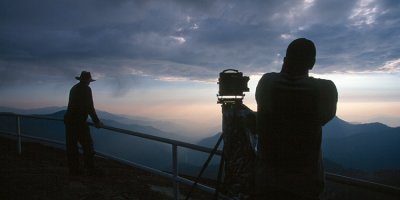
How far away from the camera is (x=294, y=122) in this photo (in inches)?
100.0

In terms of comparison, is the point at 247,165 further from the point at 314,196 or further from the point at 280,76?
the point at 280,76

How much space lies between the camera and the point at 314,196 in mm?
2650

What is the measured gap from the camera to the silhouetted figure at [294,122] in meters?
2.50

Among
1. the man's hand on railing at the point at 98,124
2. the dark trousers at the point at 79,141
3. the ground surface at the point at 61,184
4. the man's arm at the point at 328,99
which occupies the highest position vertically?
the man's arm at the point at 328,99

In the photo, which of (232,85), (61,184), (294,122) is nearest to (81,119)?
(61,184)

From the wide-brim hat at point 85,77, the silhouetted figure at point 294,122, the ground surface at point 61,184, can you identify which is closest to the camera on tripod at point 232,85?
the silhouetted figure at point 294,122

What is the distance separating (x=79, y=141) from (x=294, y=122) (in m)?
6.96

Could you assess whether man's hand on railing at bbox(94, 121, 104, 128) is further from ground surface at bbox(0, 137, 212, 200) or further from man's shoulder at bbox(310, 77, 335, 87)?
man's shoulder at bbox(310, 77, 335, 87)

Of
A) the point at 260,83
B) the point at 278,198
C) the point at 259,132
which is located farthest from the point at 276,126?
the point at 278,198

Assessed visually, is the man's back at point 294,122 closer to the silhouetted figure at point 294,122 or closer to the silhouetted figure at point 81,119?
the silhouetted figure at point 294,122

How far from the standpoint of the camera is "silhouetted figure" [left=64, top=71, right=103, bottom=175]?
8.29m

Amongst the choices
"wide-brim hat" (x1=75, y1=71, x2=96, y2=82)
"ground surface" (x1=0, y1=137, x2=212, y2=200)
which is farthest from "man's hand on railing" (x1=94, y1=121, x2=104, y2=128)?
"ground surface" (x1=0, y1=137, x2=212, y2=200)

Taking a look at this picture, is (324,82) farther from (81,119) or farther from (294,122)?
(81,119)

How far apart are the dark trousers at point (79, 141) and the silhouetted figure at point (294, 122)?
649 cm
